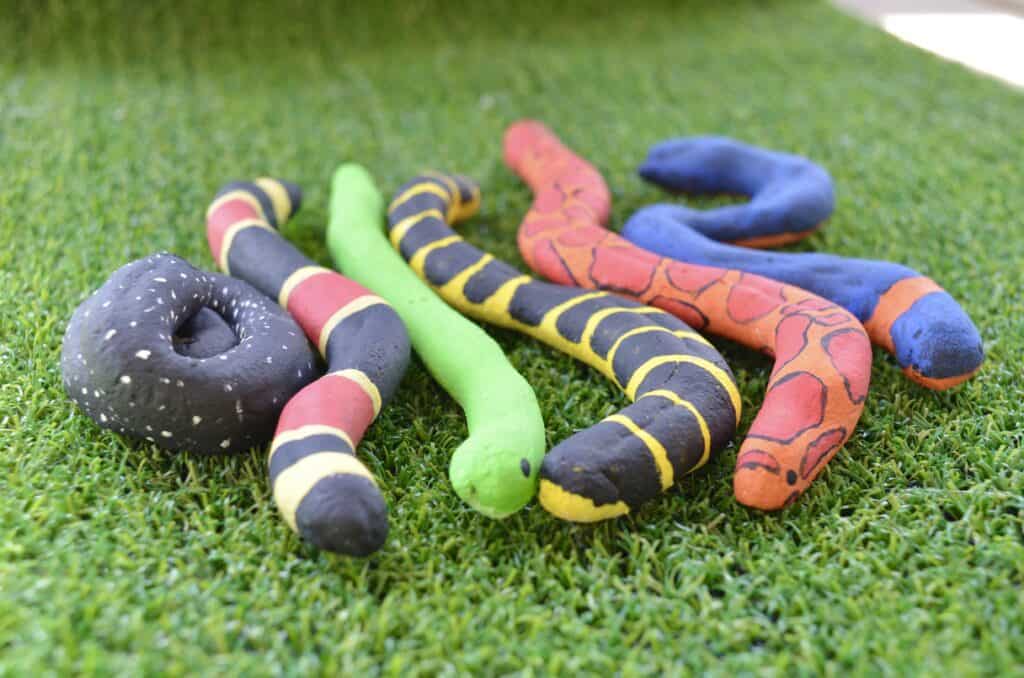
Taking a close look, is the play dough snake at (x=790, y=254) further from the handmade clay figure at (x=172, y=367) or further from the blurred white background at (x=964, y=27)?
the blurred white background at (x=964, y=27)

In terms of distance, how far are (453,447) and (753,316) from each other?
540 millimetres

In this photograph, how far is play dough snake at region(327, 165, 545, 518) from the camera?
3.59ft

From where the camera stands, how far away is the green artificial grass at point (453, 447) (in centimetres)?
97

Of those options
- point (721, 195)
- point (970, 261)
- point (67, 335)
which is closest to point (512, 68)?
point (721, 195)

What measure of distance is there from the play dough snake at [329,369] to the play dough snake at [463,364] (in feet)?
0.24

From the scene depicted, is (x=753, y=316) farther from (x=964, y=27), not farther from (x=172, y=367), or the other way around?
(x=964, y=27)

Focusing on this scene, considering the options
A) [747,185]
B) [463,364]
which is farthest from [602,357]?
[747,185]

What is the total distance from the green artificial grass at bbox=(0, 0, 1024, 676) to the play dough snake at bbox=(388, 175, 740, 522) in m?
0.06

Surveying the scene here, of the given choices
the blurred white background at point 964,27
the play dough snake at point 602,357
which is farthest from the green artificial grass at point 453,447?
the blurred white background at point 964,27

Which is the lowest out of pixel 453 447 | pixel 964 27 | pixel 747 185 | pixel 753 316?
pixel 453 447

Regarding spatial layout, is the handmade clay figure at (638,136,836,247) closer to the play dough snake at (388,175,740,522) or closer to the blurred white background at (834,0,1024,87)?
the play dough snake at (388,175,740,522)

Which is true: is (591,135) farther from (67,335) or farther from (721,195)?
(67,335)

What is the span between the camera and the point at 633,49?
2764mm

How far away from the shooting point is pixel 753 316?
140 cm
